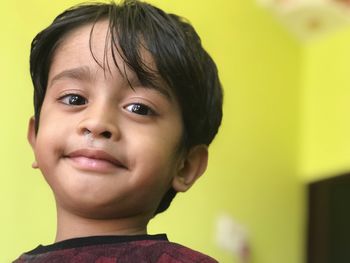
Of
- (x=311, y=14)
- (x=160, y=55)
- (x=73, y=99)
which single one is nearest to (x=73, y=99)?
(x=73, y=99)

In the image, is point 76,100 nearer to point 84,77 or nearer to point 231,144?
point 84,77

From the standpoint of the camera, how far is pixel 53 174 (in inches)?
29.8

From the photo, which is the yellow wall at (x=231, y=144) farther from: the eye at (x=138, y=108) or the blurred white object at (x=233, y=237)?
the eye at (x=138, y=108)

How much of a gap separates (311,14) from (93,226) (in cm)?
185

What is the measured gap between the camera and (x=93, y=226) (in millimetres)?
763

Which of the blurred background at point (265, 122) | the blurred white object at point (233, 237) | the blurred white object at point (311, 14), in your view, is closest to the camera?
the blurred background at point (265, 122)

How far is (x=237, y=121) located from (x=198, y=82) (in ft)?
4.59

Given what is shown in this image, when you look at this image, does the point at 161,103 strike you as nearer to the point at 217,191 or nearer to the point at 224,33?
the point at 217,191

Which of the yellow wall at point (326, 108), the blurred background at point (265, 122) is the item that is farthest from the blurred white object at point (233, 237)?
the yellow wall at point (326, 108)

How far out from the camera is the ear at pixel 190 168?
85 cm

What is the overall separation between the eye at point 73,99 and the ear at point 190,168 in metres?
0.16

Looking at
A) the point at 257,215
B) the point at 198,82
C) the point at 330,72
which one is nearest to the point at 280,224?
the point at 257,215

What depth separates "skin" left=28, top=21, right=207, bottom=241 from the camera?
2.38ft

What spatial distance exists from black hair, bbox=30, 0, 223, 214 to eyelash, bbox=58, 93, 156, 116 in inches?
1.1
